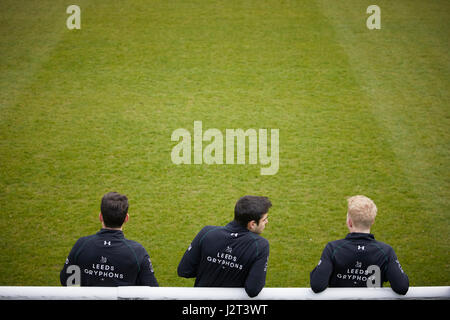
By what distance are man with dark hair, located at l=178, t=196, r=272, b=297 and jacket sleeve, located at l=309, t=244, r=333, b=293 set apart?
0.29 meters

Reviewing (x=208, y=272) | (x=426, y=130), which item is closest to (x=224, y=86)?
(x=426, y=130)

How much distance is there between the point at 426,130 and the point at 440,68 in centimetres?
235

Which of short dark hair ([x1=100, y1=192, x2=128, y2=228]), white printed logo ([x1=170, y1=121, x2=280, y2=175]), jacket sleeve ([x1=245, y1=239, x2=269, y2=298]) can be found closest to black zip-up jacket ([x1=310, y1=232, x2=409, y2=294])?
jacket sleeve ([x1=245, y1=239, x2=269, y2=298])

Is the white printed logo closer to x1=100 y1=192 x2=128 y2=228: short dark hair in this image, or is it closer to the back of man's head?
the back of man's head

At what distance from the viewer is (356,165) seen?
536 cm

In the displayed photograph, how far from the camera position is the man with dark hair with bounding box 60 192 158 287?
2219mm

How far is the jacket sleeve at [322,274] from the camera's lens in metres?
1.91

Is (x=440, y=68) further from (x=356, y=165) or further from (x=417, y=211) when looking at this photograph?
(x=417, y=211)

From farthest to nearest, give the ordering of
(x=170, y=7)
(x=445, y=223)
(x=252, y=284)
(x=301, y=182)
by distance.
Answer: (x=170, y=7)
(x=301, y=182)
(x=445, y=223)
(x=252, y=284)

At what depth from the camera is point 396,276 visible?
203 cm

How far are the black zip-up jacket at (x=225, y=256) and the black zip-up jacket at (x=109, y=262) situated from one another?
26 cm

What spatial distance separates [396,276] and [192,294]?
1059 millimetres
